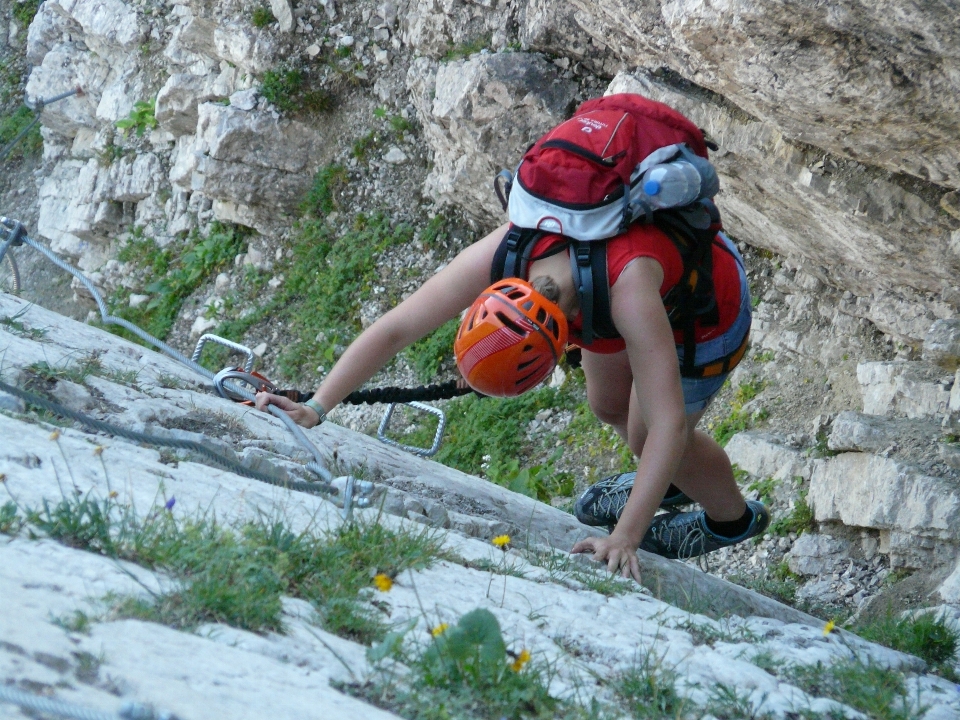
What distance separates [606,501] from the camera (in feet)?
14.7

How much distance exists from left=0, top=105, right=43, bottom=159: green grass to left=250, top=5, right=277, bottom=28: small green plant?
6.37 m

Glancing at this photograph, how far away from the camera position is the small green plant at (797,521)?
18.4 ft

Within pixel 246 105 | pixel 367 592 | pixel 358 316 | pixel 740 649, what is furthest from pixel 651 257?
pixel 246 105

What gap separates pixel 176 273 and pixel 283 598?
10064mm

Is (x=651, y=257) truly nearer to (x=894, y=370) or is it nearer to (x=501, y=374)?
(x=501, y=374)

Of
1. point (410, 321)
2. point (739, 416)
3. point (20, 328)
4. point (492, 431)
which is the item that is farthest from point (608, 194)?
point (492, 431)

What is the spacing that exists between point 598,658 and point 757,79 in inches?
128

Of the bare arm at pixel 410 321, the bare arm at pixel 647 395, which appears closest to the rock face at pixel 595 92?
the bare arm at pixel 647 395

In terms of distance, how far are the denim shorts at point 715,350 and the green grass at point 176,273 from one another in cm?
838

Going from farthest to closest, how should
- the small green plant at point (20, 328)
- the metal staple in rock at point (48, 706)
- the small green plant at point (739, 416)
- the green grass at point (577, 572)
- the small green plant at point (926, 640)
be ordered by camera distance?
1. the small green plant at point (739, 416)
2. the small green plant at point (20, 328)
3. the small green plant at point (926, 640)
4. the green grass at point (577, 572)
5. the metal staple in rock at point (48, 706)

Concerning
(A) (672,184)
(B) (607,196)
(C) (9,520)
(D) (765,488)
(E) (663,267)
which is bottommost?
(C) (9,520)

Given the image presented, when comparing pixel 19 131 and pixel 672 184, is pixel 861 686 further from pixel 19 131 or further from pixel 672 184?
pixel 19 131

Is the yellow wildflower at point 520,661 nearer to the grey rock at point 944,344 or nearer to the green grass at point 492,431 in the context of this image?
the grey rock at point 944,344

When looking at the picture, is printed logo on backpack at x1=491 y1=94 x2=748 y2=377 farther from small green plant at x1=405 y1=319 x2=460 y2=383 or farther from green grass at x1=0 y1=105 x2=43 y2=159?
green grass at x1=0 y1=105 x2=43 y2=159
